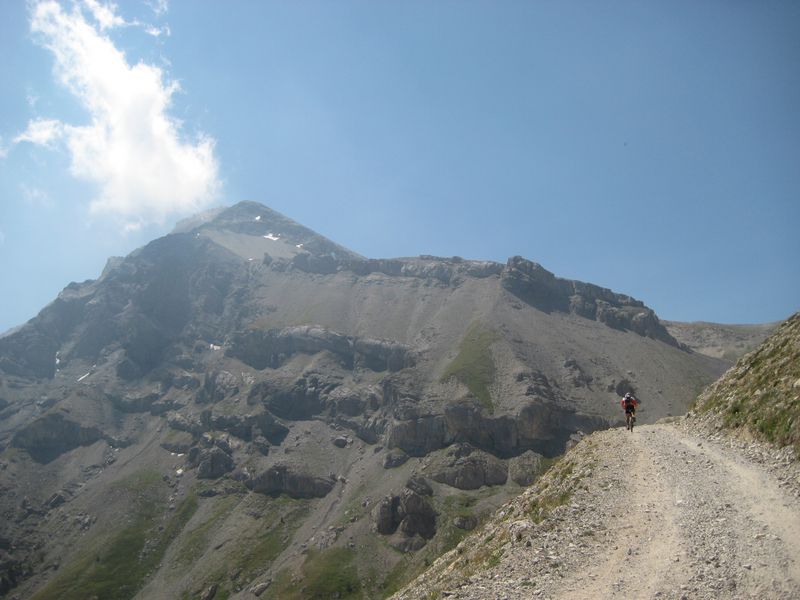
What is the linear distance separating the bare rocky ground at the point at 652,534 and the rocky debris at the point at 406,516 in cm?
16928

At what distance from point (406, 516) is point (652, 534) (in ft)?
599

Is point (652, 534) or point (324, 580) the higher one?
point (652, 534)

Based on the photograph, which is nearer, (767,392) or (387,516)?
(767,392)

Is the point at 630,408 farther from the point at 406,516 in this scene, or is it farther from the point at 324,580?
the point at 406,516

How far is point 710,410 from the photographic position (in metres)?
34.8

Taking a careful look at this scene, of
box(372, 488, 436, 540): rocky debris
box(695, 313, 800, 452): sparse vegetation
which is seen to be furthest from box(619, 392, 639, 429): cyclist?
box(372, 488, 436, 540): rocky debris

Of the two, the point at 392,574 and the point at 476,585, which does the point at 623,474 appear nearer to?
the point at 476,585

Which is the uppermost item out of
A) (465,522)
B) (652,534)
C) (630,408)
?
(630,408)

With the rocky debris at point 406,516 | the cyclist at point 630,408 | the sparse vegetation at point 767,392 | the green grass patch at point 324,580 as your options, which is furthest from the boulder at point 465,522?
the sparse vegetation at point 767,392

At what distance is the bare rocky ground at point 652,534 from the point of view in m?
17.3

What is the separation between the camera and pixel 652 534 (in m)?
20.7

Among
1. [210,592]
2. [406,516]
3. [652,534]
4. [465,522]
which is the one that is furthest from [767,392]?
[210,592]

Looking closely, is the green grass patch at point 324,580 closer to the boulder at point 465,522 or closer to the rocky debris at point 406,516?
the rocky debris at point 406,516

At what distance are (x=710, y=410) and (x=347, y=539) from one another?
178 m
